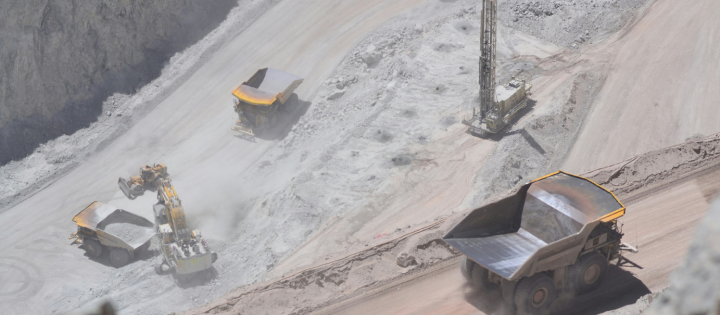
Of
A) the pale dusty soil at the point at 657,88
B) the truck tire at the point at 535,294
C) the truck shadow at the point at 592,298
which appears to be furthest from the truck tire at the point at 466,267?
the pale dusty soil at the point at 657,88

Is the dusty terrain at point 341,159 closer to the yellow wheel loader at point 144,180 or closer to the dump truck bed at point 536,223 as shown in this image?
the yellow wheel loader at point 144,180

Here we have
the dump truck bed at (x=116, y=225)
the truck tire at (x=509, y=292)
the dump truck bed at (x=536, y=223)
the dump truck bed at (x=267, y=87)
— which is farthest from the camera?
the dump truck bed at (x=267, y=87)

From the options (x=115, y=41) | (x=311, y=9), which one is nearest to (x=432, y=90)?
(x=311, y=9)

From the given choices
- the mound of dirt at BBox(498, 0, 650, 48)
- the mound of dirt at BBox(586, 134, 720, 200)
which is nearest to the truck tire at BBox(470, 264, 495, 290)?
the mound of dirt at BBox(586, 134, 720, 200)

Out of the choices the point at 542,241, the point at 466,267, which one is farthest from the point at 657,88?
the point at 466,267

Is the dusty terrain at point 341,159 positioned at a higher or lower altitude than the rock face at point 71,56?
lower

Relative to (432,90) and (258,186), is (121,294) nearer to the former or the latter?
(258,186)
